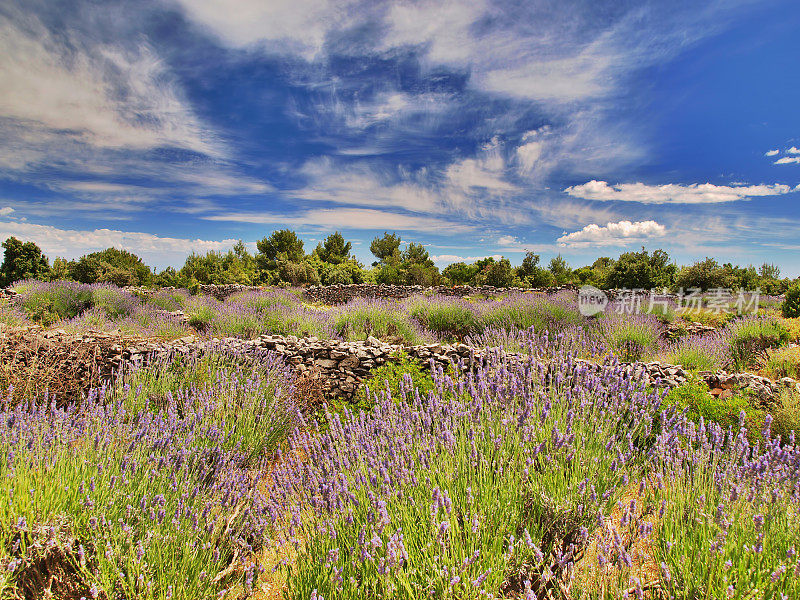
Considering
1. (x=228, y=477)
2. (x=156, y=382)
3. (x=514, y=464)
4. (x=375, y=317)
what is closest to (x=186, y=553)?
(x=228, y=477)

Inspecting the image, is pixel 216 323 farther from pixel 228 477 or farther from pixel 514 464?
pixel 514 464

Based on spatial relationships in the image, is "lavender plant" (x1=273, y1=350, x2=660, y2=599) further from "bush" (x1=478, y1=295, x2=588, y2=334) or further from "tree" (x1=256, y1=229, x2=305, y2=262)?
"tree" (x1=256, y1=229, x2=305, y2=262)

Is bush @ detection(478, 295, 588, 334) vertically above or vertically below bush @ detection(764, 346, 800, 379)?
above

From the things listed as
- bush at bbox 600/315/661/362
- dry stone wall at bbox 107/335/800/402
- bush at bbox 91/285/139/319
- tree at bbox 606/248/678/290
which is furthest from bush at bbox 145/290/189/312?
tree at bbox 606/248/678/290

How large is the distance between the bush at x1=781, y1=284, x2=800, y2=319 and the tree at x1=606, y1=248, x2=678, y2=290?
9970 mm

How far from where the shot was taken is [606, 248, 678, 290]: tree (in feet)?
75.4

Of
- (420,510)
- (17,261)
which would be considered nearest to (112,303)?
(420,510)

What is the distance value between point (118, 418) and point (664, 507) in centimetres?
323

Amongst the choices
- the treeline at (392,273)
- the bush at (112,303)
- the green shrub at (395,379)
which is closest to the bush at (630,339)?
the green shrub at (395,379)

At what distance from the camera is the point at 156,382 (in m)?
4.04

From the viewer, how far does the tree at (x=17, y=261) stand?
69.0ft

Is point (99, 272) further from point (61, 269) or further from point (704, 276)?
point (704, 276)

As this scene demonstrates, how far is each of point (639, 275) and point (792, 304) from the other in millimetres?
10809

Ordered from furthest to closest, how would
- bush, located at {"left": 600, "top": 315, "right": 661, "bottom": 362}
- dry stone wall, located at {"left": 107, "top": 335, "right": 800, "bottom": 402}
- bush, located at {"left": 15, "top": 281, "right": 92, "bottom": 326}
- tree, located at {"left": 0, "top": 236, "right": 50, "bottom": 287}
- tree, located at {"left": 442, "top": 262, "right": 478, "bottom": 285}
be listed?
tree, located at {"left": 442, "top": 262, "right": 478, "bottom": 285} < tree, located at {"left": 0, "top": 236, "right": 50, "bottom": 287} < bush, located at {"left": 15, "top": 281, "right": 92, "bottom": 326} < bush, located at {"left": 600, "top": 315, "right": 661, "bottom": 362} < dry stone wall, located at {"left": 107, "top": 335, "right": 800, "bottom": 402}
